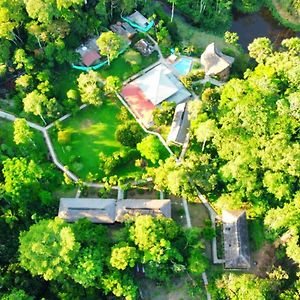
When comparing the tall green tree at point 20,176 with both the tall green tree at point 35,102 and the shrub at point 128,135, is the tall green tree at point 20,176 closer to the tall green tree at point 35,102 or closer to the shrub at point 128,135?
the tall green tree at point 35,102

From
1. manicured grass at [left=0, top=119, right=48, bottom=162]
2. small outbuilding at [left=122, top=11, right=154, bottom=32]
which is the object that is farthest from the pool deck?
manicured grass at [left=0, top=119, right=48, bottom=162]

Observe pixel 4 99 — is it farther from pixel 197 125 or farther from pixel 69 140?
pixel 197 125

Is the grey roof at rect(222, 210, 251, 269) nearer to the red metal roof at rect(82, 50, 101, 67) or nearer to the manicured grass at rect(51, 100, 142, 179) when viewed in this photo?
the manicured grass at rect(51, 100, 142, 179)

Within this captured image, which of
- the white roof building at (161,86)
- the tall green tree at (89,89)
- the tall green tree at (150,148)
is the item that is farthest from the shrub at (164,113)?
the tall green tree at (89,89)

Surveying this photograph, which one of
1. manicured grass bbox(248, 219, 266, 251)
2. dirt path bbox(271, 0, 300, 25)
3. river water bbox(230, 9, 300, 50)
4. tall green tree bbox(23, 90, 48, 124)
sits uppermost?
dirt path bbox(271, 0, 300, 25)

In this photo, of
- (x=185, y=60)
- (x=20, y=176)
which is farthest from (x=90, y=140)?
(x=185, y=60)

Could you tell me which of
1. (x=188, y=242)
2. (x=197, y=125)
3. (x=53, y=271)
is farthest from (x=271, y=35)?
(x=53, y=271)

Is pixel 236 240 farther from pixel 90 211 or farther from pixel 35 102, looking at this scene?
pixel 35 102

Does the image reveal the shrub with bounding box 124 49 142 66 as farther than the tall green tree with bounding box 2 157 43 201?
Yes
